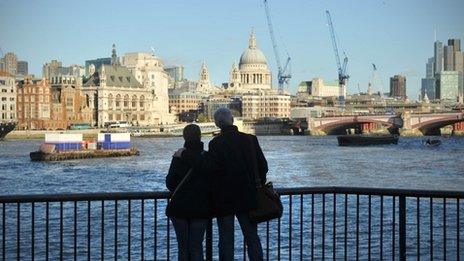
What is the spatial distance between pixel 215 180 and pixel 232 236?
82 cm

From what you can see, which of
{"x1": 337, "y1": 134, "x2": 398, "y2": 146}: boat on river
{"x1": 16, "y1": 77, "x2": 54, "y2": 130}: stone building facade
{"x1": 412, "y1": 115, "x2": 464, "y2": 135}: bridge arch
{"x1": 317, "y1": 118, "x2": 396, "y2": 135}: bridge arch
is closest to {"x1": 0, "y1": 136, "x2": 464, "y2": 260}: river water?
{"x1": 337, "y1": 134, "x2": 398, "y2": 146}: boat on river

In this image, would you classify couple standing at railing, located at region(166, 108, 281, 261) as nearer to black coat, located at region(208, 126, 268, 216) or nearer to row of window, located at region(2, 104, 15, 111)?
black coat, located at region(208, 126, 268, 216)

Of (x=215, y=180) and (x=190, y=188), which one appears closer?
(x=190, y=188)

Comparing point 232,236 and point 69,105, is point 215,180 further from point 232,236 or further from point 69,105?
point 69,105

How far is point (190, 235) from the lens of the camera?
10148 millimetres

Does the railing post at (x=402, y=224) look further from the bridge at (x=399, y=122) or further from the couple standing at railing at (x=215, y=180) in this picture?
the bridge at (x=399, y=122)

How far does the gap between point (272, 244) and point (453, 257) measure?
4.58m

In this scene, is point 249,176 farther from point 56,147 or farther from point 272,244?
point 56,147

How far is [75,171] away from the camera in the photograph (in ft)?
204

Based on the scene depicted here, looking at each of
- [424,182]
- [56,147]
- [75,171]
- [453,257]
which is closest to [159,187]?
[424,182]

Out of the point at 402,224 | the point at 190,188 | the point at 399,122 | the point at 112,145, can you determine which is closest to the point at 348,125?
the point at 399,122

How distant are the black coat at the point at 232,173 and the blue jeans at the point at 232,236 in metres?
0.18

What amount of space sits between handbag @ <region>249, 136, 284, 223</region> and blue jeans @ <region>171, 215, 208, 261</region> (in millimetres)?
635

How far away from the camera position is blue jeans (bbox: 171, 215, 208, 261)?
10.1 m
